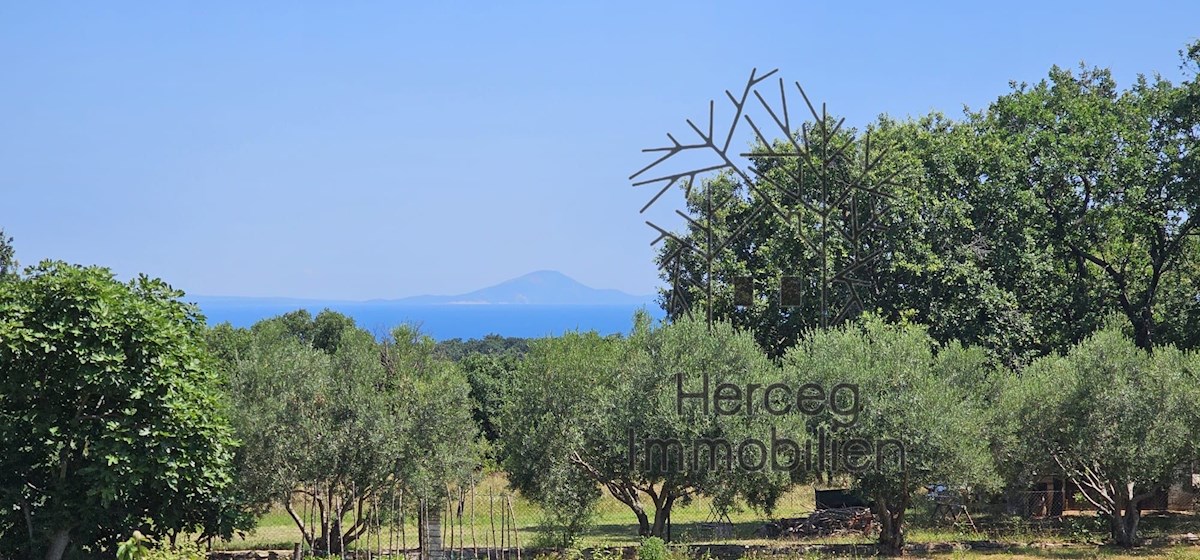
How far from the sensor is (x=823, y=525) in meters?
33.1

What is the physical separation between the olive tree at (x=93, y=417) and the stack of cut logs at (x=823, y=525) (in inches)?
596

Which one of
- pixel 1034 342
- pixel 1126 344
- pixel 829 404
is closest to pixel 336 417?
pixel 829 404

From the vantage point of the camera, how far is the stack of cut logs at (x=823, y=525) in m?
32.3

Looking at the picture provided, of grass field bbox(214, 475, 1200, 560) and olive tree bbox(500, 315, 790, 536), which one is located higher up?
olive tree bbox(500, 315, 790, 536)

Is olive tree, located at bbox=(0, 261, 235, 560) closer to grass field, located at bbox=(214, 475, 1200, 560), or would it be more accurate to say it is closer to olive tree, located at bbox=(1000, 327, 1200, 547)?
grass field, located at bbox=(214, 475, 1200, 560)

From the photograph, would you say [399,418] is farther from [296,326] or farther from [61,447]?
[296,326]

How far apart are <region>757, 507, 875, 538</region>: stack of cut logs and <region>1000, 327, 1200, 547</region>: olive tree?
513 cm

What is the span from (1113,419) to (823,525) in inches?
342

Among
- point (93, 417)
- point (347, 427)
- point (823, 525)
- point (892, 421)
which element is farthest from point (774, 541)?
point (93, 417)

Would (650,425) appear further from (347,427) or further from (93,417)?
(93,417)

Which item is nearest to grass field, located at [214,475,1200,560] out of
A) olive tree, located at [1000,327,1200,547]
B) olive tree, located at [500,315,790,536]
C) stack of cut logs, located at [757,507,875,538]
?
stack of cut logs, located at [757,507,875,538]

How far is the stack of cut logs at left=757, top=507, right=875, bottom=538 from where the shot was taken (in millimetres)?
32344

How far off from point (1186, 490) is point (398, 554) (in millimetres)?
22366

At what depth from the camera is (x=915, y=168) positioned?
1446 inches
